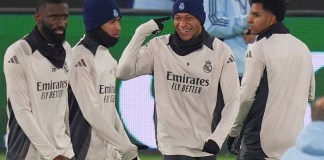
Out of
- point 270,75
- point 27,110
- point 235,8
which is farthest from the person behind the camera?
point 235,8

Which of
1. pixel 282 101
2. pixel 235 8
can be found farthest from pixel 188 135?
pixel 235 8

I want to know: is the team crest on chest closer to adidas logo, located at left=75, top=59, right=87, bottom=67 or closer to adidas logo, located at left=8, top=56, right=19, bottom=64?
adidas logo, located at left=75, top=59, right=87, bottom=67

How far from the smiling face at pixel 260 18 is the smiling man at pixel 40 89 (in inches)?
55.2

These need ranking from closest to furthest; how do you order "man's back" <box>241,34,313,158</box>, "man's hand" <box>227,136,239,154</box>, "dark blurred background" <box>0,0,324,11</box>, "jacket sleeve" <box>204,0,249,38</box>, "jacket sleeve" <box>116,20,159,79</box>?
1. "man's back" <box>241,34,313,158</box>
2. "jacket sleeve" <box>116,20,159,79</box>
3. "man's hand" <box>227,136,239,154</box>
4. "jacket sleeve" <box>204,0,249,38</box>
5. "dark blurred background" <box>0,0,324,11</box>

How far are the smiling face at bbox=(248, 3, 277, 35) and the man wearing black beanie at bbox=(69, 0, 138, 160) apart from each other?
1.01 metres

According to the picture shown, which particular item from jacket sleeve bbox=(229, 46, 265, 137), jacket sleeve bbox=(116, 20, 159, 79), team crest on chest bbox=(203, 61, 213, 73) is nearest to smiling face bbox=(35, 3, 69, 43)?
jacket sleeve bbox=(116, 20, 159, 79)

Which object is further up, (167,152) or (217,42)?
(217,42)

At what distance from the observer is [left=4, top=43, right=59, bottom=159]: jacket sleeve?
27.2ft

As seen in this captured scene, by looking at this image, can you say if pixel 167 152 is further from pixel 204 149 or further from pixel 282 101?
pixel 282 101

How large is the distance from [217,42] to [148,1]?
4.34 metres

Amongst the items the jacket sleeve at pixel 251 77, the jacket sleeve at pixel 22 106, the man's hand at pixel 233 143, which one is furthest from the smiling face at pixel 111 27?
the man's hand at pixel 233 143

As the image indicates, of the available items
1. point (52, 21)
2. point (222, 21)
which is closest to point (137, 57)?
point (52, 21)

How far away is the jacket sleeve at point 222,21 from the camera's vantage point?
1274 centimetres

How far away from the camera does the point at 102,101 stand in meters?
8.86
